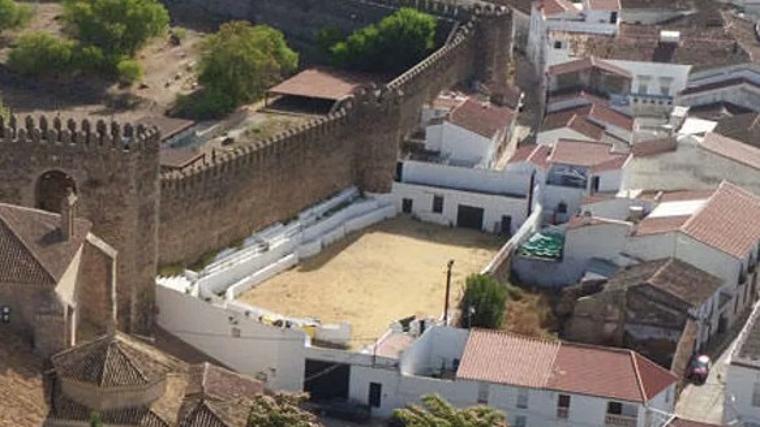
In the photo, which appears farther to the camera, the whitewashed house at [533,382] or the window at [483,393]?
the window at [483,393]

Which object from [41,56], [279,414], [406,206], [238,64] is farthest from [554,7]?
[279,414]

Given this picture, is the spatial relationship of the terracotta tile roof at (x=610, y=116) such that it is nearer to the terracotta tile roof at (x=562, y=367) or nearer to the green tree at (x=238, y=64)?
the green tree at (x=238, y=64)

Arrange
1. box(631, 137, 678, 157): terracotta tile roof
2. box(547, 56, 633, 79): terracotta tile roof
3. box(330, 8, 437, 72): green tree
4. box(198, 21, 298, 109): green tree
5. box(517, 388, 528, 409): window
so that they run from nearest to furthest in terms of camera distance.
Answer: box(517, 388, 528, 409): window < box(631, 137, 678, 157): terracotta tile roof < box(198, 21, 298, 109): green tree < box(547, 56, 633, 79): terracotta tile roof < box(330, 8, 437, 72): green tree

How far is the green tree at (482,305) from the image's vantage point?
42594mm

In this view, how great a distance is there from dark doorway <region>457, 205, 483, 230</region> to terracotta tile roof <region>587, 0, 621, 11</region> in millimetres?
15975

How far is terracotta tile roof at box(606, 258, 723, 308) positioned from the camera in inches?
1689

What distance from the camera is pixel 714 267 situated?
44.8 metres

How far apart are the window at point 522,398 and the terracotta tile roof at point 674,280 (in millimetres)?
6012

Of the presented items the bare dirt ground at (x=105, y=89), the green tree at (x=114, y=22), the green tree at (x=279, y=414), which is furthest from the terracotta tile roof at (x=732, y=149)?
the green tree at (x=279, y=414)

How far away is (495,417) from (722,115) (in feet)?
83.6

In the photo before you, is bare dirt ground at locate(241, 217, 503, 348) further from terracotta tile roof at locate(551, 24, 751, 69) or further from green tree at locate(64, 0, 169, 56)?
green tree at locate(64, 0, 169, 56)

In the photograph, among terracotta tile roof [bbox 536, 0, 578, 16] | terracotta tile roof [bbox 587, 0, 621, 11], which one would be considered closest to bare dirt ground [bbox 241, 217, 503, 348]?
terracotta tile roof [bbox 536, 0, 578, 16]

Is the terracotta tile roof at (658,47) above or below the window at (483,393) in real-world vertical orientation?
above

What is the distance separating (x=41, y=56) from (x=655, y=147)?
2141 centimetres
